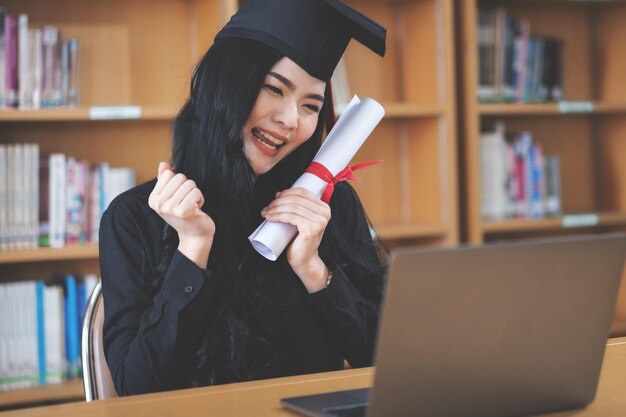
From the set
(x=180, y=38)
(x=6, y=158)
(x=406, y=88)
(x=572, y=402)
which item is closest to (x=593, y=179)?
(x=406, y=88)

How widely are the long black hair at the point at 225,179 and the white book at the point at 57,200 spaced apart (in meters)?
1.27

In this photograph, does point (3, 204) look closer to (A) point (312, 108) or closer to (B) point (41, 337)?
(B) point (41, 337)

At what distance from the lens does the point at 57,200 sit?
2.72m

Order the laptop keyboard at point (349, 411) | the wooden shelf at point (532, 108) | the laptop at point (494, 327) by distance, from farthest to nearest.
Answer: the wooden shelf at point (532, 108), the laptop keyboard at point (349, 411), the laptop at point (494, 327)

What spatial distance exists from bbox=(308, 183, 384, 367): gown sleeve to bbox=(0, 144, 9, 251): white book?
1301 mm

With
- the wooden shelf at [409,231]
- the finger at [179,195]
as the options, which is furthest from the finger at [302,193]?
the wooden shelf at [409,231]

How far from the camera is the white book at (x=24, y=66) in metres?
2.65

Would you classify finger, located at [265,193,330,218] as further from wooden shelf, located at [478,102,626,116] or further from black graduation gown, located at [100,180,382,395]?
wooden shelf, located at [478,102,626,116]

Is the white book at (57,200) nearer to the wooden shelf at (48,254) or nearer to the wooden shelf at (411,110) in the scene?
the wooden shelf at (48,254)

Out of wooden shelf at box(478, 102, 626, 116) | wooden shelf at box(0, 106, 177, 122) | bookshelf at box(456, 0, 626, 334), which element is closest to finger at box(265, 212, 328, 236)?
wooden shelf at box(0, 106, 177, 122)

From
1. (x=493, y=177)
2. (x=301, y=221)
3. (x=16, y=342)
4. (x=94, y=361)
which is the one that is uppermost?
(x=493, y=177)

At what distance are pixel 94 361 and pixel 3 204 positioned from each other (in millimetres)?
1409

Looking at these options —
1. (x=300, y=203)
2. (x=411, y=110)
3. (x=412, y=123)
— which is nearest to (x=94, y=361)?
(x=300, y=203)

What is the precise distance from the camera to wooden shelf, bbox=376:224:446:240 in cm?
306
